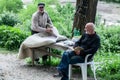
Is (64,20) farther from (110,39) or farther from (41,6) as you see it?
(41,6)

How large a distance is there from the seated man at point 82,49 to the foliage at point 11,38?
4.18 m

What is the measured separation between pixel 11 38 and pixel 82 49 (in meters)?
4.77

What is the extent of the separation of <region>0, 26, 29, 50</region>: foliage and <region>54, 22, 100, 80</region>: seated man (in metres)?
4.18

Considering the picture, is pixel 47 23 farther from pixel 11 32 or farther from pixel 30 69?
pixel 11 32

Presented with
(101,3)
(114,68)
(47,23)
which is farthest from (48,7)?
(101,3)

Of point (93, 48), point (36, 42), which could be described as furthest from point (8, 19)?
point (93, 48)

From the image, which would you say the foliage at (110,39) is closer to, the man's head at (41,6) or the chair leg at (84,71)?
the man's head at (41,6)

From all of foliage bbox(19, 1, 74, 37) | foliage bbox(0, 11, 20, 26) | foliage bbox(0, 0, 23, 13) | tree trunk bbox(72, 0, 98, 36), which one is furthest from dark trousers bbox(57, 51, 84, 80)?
foliage bbox(0, 0, 23, 13)

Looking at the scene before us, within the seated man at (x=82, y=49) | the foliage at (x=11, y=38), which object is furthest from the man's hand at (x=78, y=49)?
the foliage at (x=11, y=38)

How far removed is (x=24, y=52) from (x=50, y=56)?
723 millimetres

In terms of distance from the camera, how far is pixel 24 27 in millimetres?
13984

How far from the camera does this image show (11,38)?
12.2 metres

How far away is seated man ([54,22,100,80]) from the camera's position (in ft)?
26.1

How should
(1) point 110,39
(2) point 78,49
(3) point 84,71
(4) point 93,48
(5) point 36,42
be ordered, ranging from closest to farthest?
(4) point 93,48 < (2) point 78,49 < (3) point 84,71 < (5) point 36,42 < (1) point 110,39
